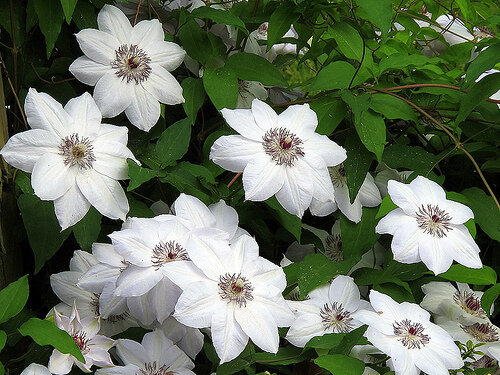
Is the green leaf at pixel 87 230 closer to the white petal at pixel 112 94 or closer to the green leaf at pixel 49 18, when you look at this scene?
the white petal at pixel 112 94

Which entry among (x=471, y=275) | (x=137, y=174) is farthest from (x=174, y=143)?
(x=471, y=275)

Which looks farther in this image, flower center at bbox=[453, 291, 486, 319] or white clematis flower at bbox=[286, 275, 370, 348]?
flower center at bbox=[453, 291, 486, 319]

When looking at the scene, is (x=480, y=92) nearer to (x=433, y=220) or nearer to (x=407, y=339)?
(x=433, y=220)

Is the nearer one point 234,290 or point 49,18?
point 234,290

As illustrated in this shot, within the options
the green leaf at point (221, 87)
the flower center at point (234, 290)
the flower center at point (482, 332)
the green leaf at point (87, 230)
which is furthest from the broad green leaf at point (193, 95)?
the flower center at point (482, 332)

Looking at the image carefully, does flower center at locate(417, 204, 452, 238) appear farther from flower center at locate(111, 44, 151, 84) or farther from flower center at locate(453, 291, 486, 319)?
flower center at locate(111, 44, 151, 84)

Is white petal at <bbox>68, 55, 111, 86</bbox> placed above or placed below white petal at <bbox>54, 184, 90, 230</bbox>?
above

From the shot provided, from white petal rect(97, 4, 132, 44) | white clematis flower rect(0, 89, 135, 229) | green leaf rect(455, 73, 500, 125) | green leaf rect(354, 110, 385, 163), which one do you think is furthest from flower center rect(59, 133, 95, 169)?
green leaf rect(455, 73, 500, 125)

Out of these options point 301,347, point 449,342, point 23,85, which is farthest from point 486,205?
point 23,85
